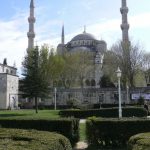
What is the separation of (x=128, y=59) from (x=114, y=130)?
42.6m

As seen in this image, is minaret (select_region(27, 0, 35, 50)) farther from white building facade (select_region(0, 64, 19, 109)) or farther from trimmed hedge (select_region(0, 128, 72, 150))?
trimmed hedge (select_region(0, 128, 72, 150))

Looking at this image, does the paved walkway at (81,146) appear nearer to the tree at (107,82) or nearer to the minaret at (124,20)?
the tree at (107,82)

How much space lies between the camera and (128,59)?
5691cm

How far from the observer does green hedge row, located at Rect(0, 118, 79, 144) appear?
49.5 feet

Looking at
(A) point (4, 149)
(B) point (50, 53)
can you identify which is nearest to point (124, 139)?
(A) point (4, 149)

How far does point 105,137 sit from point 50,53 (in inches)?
1874

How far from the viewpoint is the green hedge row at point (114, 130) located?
14828mm

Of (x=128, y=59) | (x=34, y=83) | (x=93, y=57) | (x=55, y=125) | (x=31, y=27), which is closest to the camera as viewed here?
(x=55, y=125)

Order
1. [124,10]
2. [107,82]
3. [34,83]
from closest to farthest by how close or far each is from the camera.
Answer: [34,83], [107,82], [124,10]

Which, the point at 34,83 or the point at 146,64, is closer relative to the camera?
the point at 34,83

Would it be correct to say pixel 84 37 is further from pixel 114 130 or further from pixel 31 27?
pixel 114 130

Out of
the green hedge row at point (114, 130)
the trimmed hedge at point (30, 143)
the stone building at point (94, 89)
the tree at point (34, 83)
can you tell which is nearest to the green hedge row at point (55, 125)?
the green hedge row at point (114, 130)

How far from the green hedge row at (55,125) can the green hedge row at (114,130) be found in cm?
71

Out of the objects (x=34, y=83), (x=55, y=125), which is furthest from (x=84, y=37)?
(x=55, y=125)
